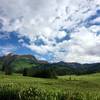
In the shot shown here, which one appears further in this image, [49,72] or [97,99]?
[49,72]

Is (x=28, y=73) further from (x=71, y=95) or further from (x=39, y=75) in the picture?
(x=71, y=95)

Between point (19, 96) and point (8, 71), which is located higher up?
point (8, 71)

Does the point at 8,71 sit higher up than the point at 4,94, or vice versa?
the point at 8,71

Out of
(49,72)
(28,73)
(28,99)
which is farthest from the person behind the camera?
(28,73)

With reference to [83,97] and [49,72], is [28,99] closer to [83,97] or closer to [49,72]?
[83,97]

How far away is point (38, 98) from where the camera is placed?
2667 cm

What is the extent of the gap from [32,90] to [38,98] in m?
2.25

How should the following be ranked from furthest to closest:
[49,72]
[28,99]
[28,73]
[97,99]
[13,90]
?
[28,73] < [49,72] < [13,90] < [28,99] < [97,99]

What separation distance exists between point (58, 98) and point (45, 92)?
2.07m

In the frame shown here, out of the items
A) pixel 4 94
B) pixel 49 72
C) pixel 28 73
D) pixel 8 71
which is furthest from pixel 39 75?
pixel 4 94

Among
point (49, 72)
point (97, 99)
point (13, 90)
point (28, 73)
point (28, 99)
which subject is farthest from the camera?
point (28, 73)

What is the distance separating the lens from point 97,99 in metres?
25.3

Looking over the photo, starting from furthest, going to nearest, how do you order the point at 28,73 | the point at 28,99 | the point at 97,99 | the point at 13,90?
the point at 28,73 → the point at 13,90 → the point at 28,99 → the point at 97,99

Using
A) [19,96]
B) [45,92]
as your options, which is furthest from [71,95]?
[19,96]
